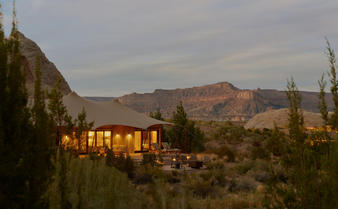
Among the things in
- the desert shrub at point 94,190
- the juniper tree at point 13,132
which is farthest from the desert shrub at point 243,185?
the juniper tree at point 13,132

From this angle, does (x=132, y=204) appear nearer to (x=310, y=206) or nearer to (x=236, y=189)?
(x=310, y=206)

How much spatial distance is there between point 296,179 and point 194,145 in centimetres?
2014

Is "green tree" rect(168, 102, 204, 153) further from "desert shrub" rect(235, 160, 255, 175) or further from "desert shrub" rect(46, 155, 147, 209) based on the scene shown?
"desert shrub" rect(46, 155, 147, 209)

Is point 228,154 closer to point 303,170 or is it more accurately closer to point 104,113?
point 104,113

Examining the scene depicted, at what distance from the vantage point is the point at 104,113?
68.7 ft

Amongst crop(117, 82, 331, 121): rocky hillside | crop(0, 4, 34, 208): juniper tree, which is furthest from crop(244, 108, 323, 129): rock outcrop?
crop(117, 82, 331, 121): rocky hillside

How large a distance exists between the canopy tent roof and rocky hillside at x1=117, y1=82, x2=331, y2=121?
74.1 meters

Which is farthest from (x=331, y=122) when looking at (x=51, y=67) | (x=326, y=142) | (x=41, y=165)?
(x=51, y=67)

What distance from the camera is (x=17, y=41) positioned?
2.90 metres

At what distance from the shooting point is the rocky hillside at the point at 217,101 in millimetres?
102500

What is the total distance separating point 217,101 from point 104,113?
98241 millimetres

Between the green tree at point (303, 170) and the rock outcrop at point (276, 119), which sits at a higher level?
the rock outcrop at point (276, 119)

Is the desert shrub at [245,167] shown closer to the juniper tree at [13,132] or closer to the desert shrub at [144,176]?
the desert shrub at [144,176]

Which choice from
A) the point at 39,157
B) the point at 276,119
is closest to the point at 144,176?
the point at 39,157
